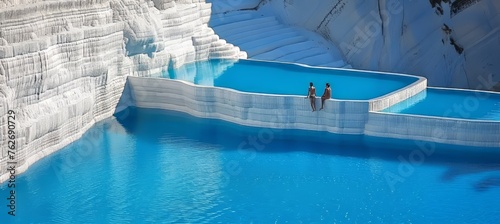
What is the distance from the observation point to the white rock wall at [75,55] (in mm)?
9695

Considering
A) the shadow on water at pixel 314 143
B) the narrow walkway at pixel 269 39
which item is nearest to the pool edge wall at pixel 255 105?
the shadow on water at pixel 314 143

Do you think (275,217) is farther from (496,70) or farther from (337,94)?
(496,70)

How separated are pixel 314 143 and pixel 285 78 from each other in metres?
2.41

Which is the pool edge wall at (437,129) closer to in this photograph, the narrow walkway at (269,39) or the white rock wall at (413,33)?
Result: the narrow walkway at (269,39)

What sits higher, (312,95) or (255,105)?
(312,95)

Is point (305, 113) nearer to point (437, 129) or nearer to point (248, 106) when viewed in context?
point (248, 106)

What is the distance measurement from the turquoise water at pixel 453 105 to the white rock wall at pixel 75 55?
14.1ft

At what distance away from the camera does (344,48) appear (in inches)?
742

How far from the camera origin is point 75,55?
11258 mm

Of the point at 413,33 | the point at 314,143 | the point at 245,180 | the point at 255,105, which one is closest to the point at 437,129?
the point at 314,143

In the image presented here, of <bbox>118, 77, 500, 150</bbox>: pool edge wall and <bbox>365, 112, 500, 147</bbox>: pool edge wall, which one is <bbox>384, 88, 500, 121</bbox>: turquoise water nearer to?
<bbox>118, 77, 500, 150</bbox>: pool edge wall

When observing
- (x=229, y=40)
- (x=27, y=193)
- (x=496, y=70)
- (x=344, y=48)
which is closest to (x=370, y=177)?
(x=27, y=193)

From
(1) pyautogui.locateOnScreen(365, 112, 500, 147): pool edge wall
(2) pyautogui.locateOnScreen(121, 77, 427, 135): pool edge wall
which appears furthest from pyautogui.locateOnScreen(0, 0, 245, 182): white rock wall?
(1) pyautogui.locateOnScreen(365, 112, 500, 147): pool edge wall

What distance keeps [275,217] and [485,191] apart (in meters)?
2.65
